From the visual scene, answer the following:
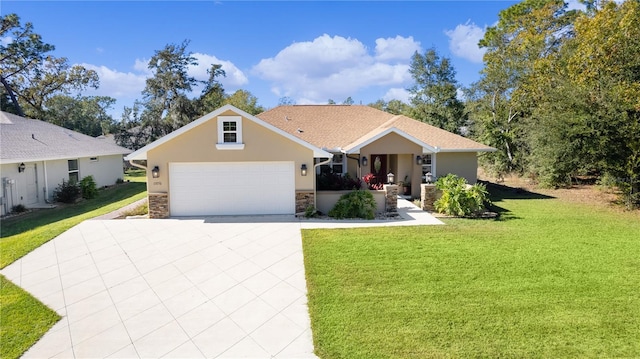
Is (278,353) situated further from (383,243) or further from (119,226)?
(119,226)

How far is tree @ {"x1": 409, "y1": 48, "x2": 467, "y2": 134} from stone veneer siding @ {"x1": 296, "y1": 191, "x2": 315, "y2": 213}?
22.3m

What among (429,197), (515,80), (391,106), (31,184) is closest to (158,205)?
(31,184)

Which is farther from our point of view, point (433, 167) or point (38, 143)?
point (433, 167)

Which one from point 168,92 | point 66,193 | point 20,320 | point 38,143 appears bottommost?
point 20,320

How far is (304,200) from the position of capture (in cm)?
1254

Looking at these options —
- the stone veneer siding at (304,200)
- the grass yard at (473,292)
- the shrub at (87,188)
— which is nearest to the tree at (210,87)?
the shrub at (87,188)

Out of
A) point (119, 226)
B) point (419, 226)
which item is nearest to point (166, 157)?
point (119, 226)

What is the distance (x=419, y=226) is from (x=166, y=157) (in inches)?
359

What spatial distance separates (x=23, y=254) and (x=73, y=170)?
497 inches

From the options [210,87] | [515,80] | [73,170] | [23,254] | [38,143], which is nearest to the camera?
[23,254]

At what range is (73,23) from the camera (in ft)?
46.3

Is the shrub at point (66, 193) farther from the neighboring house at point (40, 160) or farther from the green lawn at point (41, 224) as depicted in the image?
the green lawn at point (41, 224)

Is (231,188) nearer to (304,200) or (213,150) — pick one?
(213,150)

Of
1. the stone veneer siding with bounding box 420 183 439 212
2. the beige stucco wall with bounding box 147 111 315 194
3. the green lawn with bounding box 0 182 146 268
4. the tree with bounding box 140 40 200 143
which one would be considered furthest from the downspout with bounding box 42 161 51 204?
the tree with bounding box 140 40 200 143
